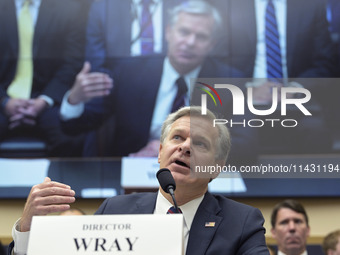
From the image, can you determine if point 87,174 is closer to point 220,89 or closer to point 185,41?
point 185,41

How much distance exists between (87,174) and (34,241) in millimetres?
6249

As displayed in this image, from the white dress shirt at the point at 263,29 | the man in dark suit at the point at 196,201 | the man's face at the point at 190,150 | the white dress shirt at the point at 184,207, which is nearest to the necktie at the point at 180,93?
the white dress shirt at the point at 263,29

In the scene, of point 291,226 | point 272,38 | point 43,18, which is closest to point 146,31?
point 43,18

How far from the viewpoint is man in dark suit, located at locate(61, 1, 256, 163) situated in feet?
27.2

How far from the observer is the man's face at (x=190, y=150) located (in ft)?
9.02

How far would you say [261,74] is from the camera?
8133 mm

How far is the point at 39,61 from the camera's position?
8531mm

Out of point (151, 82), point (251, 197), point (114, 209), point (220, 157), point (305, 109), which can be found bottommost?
point (251, 197)

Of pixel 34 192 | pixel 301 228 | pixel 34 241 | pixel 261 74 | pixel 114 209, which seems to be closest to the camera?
pixel 34 241

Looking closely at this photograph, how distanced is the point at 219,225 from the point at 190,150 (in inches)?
15.3

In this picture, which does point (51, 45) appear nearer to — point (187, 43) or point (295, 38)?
point (187, 43)

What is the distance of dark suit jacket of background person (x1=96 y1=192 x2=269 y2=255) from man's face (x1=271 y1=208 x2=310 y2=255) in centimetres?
258

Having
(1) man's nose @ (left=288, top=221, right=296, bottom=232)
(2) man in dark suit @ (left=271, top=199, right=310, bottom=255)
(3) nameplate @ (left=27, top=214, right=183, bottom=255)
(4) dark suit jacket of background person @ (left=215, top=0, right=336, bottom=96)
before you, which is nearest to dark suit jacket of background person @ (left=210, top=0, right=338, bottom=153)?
(4) dark suit jacket of background person @ (left=215, top=0, right=336, bottom=96)

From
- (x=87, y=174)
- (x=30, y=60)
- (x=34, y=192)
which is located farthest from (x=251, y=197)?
(x=34, y=192)
